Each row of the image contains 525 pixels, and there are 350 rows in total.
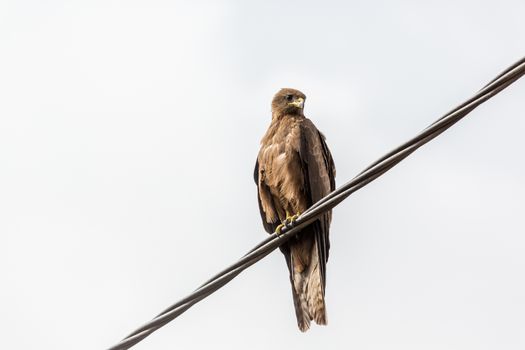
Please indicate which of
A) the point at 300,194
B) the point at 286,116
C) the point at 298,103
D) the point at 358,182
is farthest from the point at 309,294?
the point at 358,182

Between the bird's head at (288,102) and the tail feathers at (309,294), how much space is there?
5.48ft

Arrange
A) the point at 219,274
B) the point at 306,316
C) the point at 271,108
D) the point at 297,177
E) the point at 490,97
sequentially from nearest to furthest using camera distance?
1. the point at 490,97
2. the point at 219,274
3. the point at 306,316
4. the point at 297,177
5. the point at 271,108

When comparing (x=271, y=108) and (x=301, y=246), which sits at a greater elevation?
(x=271, y=108)

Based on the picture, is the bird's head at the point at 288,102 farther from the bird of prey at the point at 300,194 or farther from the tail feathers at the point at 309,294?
the tail feathers at the point at 309,294

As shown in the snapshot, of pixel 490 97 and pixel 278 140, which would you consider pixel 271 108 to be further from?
pixel 490 97

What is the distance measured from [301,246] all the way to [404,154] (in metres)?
3.16

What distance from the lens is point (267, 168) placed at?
7.80 m

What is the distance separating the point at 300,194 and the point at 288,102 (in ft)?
4.37

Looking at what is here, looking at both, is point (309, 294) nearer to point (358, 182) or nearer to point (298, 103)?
point (298, 103)

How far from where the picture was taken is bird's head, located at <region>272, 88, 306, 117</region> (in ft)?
28.1

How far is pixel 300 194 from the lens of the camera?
7672 mm

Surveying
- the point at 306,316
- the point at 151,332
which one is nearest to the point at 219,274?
the point at 151,332

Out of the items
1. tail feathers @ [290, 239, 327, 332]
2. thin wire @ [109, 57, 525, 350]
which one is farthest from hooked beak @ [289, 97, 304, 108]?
thin wire @ [109, 57, 525, 350]

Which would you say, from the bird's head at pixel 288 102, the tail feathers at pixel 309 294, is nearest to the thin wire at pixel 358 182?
the tail feathers at pixel 309 294
